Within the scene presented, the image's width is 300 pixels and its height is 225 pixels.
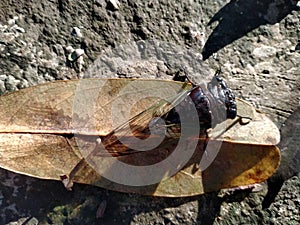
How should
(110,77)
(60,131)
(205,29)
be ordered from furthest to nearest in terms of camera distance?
(205,29)
(110,77)
(60,131)

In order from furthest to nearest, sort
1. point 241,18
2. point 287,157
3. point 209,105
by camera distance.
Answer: point 241,18 < point 287,157 < point 209,105

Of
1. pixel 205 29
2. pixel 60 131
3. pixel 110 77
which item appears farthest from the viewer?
pixel 205 29

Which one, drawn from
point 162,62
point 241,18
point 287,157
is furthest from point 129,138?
point 241,18

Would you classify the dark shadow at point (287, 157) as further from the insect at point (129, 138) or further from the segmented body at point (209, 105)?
the segmented body at point (209, 105)

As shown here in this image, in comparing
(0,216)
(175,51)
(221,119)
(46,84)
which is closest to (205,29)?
(175,51)

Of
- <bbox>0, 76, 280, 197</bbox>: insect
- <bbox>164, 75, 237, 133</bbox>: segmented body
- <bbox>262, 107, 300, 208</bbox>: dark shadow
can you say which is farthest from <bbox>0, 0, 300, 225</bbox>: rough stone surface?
<bbox>164, 75, 237, 133</bbox>: segmented body

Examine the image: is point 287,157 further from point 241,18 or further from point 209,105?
point 241,18

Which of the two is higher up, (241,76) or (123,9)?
(123,9)

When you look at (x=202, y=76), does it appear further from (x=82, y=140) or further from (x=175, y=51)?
(x=82, y=140)
